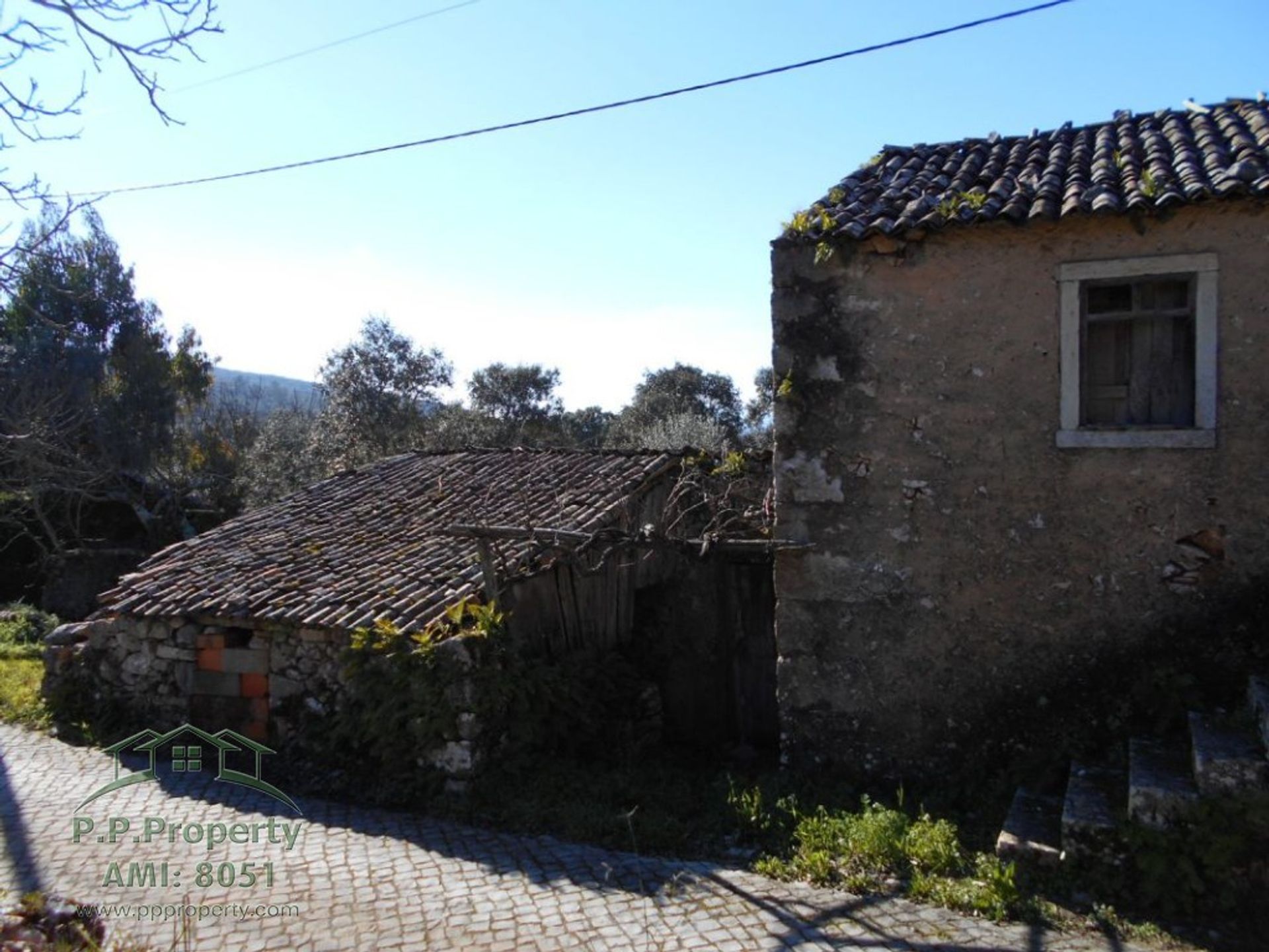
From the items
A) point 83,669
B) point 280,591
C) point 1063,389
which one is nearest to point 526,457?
point 280,591

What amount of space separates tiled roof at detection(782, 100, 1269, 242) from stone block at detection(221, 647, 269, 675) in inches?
260

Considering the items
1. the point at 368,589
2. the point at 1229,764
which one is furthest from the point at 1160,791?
the point at 368,589

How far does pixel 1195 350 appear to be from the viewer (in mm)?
6746

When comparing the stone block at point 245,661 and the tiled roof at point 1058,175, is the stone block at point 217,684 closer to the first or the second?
the stone block at point 245,661

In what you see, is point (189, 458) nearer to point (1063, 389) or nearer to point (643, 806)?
point (643, 806)

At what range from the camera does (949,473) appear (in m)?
7.26

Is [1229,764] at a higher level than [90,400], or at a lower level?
lower

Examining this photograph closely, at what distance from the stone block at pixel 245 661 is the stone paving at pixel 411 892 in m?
1.69

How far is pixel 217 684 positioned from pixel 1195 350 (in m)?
9.43

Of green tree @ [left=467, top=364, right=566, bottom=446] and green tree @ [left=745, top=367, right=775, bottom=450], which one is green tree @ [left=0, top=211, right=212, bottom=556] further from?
green tree @ [left=745, top=367, right=775, bottom=450]

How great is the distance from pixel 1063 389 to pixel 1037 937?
12.5ft

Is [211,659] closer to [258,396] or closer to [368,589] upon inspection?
[368,589]

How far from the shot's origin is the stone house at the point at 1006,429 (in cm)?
662

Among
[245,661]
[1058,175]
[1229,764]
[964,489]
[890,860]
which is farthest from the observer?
[245,661]
